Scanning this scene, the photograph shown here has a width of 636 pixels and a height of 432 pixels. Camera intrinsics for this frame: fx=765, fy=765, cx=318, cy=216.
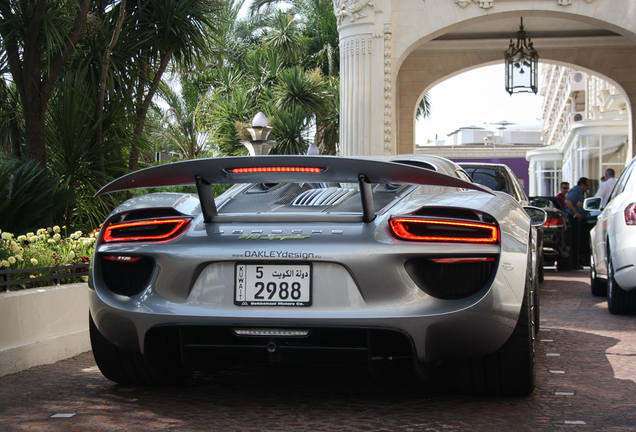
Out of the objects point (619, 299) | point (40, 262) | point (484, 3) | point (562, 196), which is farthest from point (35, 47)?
point (562, 196)

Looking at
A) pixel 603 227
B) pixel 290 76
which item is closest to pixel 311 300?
pixel 603 227

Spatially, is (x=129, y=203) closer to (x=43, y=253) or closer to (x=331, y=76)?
(x=43, y=253)

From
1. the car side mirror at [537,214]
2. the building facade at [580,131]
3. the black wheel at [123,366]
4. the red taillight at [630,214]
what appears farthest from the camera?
the building facade at [580,131]

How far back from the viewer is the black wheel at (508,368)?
3432 mm

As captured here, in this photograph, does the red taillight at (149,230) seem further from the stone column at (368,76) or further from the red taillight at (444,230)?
the stone column at (368,76)

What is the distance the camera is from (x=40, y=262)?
5.24 m

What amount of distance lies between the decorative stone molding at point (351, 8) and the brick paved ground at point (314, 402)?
12628 millimetres

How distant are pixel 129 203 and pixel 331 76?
98.1 ft

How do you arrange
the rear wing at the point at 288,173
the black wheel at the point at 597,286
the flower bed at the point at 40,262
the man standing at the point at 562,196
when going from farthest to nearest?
1. the man standing at the point at 562,196
2. the black wheel at the point at 597,286
3. the flower bed at the point at 40,262
4. the rear wing at the point at 288,173

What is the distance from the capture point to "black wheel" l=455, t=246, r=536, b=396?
11.3ft

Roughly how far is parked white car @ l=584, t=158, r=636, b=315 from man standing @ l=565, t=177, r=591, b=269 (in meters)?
5.32

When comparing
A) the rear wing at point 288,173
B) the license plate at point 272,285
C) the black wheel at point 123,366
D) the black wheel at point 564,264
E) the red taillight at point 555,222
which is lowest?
the black wheel at point 564,264

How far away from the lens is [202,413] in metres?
3.39

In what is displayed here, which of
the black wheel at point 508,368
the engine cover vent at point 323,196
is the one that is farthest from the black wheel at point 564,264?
the black wheel at point 508,368
